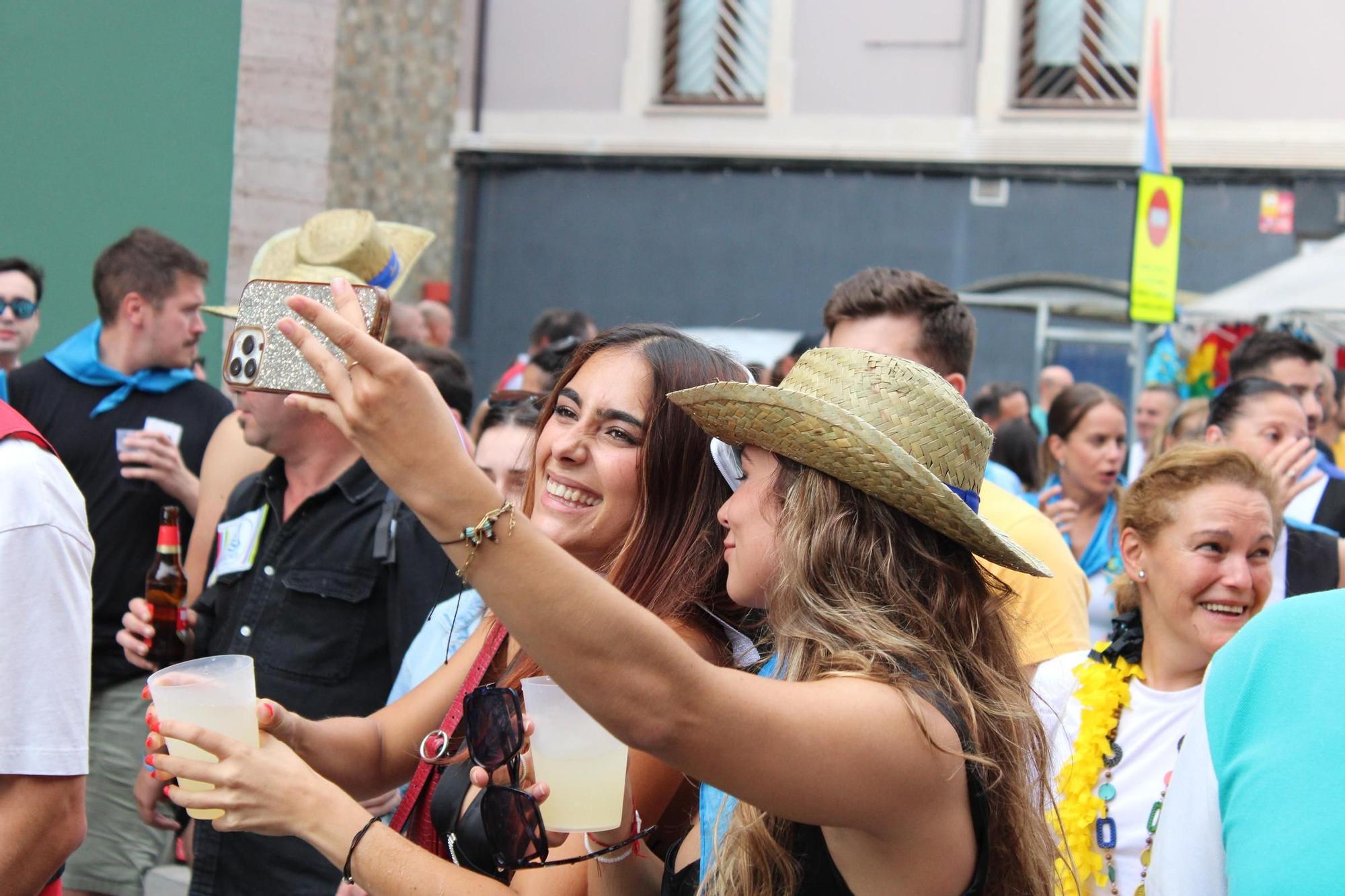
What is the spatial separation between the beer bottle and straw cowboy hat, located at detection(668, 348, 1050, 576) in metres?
2.26

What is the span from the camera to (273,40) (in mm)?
6789

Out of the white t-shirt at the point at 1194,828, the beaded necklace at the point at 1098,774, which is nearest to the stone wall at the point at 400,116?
the beaded necklace at the point at 1098,774

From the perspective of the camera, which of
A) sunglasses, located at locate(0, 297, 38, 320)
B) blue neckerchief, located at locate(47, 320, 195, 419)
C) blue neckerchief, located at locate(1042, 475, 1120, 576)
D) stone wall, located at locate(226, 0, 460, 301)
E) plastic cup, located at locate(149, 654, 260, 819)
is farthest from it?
stone wall, located at locate(226, 0, 460, 301)

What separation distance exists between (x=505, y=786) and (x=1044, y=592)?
1917 millimetres

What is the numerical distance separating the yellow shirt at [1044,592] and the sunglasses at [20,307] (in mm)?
4408

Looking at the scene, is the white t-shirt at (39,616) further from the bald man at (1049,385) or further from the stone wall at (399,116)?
the stone wall at (399,116)

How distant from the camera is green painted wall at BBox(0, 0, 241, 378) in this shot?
6020 mm

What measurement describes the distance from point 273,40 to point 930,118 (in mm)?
9571

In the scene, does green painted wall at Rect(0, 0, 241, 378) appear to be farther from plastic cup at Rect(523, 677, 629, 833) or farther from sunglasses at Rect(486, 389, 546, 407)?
plastic cup at Rect(523, 677, 629, 833)

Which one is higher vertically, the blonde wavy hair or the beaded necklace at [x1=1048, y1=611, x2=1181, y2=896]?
the blonde wavy hair

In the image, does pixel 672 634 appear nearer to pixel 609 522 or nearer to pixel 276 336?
pixel 276 336

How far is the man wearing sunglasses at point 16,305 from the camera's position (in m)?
5.95

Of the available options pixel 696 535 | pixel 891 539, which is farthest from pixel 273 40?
pixel 891 539

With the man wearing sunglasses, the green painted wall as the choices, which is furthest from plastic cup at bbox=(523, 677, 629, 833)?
the green painted wall
